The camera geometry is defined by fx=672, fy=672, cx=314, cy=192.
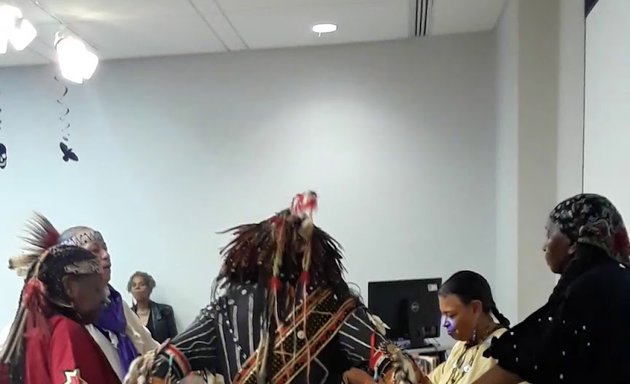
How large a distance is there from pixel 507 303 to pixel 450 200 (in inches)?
36.8

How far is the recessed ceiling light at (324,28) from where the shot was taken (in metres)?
4.12

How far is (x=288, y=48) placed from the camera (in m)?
4.68

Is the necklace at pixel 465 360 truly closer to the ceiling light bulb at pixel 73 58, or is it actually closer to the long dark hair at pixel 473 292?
the long dark hair at pixel 473 292

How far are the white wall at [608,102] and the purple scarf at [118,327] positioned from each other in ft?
5.38

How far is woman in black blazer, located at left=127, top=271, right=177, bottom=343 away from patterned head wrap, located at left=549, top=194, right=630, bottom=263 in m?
3.49

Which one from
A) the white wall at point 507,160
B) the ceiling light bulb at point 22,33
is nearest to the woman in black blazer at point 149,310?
the ceiling light bulb at point 22,33

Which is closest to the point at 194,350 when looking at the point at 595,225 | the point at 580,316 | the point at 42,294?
the point at 42,294

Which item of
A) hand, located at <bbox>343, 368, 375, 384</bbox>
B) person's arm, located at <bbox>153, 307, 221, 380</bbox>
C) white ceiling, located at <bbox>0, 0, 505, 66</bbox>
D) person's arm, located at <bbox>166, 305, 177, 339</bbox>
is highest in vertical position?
white ceiling, located at <bbox>0, 0, 505, 66</bbox>

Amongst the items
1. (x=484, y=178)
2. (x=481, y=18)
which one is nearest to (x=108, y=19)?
(x=481, y=18)

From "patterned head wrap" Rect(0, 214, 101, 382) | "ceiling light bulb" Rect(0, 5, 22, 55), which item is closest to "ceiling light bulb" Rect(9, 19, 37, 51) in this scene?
"ceiling light bulb" Rect(0, 5, 22, 55)

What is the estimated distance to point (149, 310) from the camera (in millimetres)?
4602

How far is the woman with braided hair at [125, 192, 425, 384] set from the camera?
4.22 ft

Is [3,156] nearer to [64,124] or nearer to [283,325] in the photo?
[64,124]

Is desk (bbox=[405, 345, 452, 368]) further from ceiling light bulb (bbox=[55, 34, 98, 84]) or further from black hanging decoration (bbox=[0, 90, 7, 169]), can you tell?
black hanging decoration (bbox=[0, 90, 7, 169])
